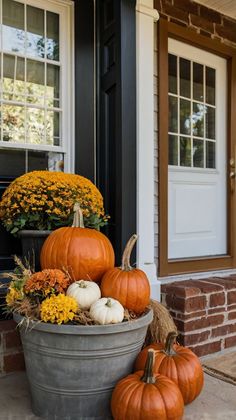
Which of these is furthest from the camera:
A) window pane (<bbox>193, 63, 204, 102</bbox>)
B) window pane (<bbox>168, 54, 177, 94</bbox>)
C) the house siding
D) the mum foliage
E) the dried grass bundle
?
window pane (<bbox>193, 63, 204, 102</bbox>)

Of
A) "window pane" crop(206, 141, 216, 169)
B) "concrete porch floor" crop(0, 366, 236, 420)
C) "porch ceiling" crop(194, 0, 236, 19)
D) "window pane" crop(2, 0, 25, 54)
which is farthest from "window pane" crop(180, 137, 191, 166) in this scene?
"concrete porch floor" crop(0, 366, 236, 420)

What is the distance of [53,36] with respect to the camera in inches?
103

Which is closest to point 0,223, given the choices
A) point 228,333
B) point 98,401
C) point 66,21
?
point 98,401

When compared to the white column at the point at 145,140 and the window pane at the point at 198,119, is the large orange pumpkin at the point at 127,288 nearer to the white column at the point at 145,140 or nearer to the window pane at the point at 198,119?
the white column at the point at 145,140

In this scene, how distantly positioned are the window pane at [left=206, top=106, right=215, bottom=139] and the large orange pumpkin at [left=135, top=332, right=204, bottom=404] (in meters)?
2.15

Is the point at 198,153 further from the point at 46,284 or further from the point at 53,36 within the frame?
the point at 46,284

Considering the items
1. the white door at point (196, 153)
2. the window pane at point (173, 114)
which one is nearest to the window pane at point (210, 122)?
the white door at point (196, 153)

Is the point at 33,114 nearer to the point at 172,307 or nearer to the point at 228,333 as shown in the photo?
the point at 172,307

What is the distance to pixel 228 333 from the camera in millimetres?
2658

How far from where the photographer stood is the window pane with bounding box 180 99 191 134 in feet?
10.7

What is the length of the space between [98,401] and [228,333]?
134 cm

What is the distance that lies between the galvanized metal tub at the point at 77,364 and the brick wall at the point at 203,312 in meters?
0.82

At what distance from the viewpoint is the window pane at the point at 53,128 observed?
2.62 m

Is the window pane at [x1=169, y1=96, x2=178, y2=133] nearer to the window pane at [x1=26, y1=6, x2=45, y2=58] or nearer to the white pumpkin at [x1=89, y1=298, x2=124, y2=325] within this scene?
the window pane at [x1=26, y1=6, x2=45, y2=58]
